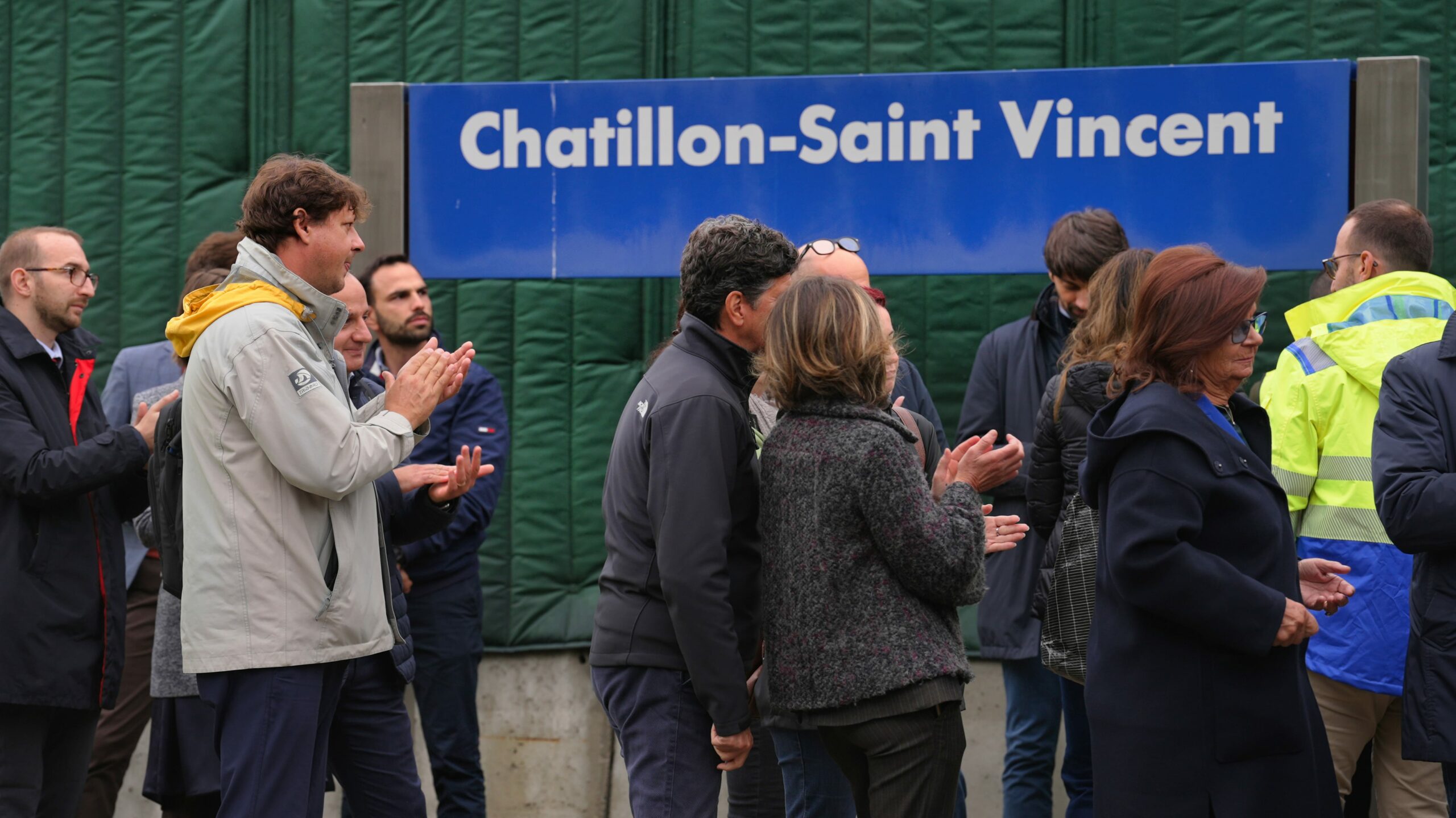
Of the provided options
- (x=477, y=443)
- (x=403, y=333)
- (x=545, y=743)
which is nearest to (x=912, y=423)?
(x=477, y=443)

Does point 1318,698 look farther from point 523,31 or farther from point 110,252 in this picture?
point 110,252

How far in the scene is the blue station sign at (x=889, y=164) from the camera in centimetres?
400

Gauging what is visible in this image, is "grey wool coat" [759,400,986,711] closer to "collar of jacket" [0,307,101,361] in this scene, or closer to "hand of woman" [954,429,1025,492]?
"hand of woman" [954,429,1025,492]

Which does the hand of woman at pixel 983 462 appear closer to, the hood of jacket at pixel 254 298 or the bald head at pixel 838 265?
the bald head at pixel 838 265

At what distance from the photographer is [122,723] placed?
16.4ft

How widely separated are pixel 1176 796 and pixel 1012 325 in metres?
2.33

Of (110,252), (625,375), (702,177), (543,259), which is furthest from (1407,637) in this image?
(110,252)

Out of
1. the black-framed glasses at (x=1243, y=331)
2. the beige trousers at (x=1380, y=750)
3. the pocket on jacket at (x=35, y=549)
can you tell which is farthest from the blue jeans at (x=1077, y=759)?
the pocket on jacket at (x=35, y=549)

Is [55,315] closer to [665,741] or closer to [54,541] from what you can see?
[54,541]

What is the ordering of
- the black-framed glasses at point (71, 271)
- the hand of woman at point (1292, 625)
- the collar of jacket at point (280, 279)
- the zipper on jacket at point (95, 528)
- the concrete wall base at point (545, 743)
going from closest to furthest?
the hand of woman at point (1292, 625) → the collar of jacket at point (280, 279) → the zipper on jacket at point (95, 528) → the black-framed glasses at point (71, 271) → the concrete wall base at point (545, 743)

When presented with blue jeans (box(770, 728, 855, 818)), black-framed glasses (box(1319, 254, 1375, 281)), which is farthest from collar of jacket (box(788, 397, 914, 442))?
black-framed glasses (box(1319, 254, 1375, 281))

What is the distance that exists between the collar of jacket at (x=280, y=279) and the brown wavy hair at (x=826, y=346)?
3.63 feet

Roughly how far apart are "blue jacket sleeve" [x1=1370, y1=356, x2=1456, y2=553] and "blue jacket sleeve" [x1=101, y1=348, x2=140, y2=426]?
13.3 feet

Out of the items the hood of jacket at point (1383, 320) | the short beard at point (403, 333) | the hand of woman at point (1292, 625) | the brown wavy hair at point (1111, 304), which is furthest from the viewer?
the short beard at point (403, 333)
